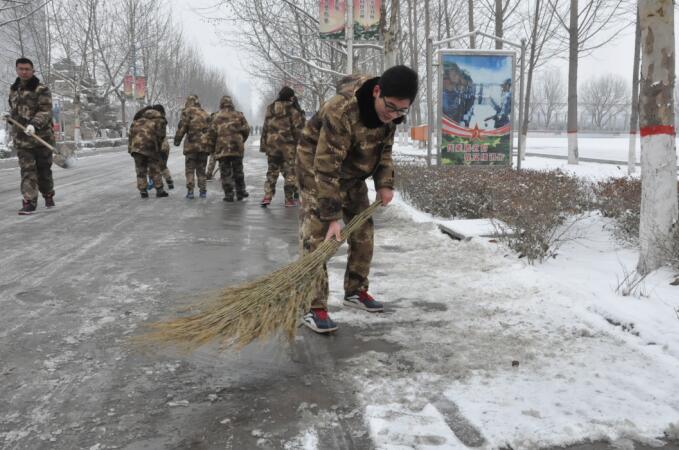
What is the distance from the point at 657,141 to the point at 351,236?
2.46 meters

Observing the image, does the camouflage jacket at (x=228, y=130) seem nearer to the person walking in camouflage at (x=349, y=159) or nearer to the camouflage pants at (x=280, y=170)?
the camouflage pants at (x=280, y=170)

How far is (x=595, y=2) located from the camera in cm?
1831

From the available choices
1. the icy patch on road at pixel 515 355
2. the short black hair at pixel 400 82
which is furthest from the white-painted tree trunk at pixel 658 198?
the short black hair at pixel 400 82

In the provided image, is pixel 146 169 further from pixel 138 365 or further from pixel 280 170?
pixel 138 365

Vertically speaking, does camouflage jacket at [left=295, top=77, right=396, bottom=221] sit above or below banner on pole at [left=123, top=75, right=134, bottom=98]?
below

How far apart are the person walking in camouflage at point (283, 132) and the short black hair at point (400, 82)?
6.19 meters

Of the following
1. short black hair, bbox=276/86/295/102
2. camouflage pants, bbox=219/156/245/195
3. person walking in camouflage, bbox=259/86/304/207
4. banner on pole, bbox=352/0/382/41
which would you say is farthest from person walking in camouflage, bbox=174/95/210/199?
banner on pole, bbox=352/0/382/41

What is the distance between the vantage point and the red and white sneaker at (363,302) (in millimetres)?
4062

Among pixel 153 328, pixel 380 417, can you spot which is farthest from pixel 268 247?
pixel 380 417

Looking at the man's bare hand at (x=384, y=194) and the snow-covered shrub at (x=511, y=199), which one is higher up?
the man's bare hand at (x=384, y=194)

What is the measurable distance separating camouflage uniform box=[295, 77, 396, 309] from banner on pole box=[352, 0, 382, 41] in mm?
11528

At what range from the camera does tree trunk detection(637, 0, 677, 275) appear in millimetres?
4367

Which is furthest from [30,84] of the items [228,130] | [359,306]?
[359,306]

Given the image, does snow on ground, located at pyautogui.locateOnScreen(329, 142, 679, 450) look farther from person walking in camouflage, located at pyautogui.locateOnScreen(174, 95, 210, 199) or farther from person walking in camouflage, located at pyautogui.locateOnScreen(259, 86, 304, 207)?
person walking in camouflage, located at pyautogui.locateOnScreen(174, 95, 210, 199)
